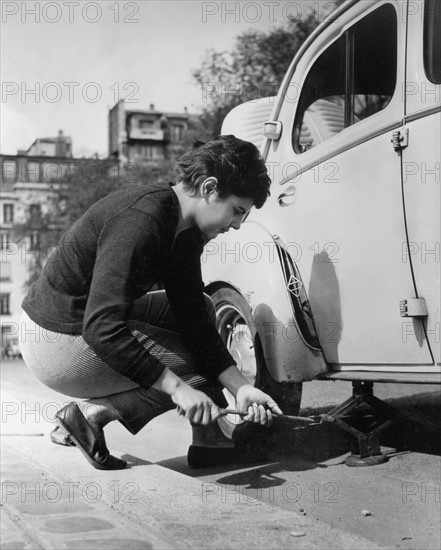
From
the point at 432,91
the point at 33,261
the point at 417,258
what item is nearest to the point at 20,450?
the point at 417,258

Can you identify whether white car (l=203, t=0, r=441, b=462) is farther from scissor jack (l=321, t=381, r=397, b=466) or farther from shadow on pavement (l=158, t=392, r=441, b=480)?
shadow on pavement (l=158, t=392, r=441, b=480)

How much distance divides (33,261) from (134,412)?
130 ft

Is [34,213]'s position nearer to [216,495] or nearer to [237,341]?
[237,341]

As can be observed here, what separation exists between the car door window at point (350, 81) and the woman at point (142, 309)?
1.16m

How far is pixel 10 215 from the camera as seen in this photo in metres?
48.8

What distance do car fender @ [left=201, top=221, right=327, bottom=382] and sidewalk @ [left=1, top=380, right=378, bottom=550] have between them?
0.91 meters

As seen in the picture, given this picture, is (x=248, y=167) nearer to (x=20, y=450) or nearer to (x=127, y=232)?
(x=127, y=232)

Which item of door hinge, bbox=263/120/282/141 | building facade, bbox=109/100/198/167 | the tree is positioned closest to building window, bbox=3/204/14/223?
building facade, bbox=109/100/198/167

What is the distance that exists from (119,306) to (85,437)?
84cm

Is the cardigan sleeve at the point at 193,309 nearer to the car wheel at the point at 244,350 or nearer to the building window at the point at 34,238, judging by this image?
the car wheel at the point at 244,350

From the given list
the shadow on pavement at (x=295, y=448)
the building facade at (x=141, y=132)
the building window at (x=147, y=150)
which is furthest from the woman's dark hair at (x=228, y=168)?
the building window at (x=147, y=150)

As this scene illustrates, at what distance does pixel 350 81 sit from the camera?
425 centimetres

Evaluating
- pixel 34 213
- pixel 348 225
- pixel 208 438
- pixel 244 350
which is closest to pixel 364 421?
pixel 244 350

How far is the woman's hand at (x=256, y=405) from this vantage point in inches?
113
